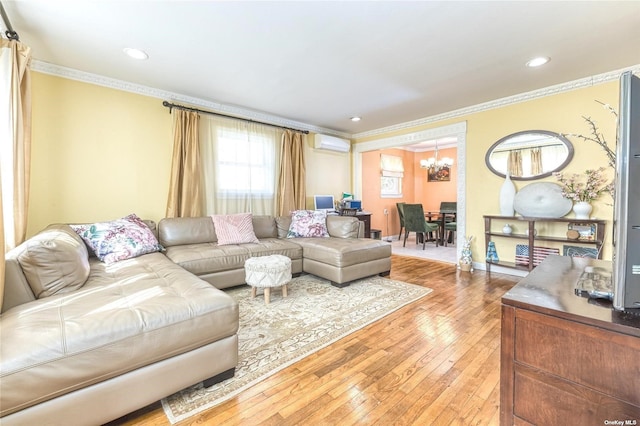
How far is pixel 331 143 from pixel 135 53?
3.24 m

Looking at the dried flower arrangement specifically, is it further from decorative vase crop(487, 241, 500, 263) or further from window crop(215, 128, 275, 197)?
window crop(215, 128, 275, 197)

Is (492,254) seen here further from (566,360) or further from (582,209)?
(566,360)

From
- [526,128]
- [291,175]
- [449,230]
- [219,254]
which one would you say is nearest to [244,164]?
[291,175]

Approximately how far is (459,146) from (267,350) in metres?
3.88

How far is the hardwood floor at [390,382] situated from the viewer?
131 cm

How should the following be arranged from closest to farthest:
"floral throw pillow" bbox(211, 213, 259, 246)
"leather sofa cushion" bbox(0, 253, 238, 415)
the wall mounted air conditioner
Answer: "leather sofa cushion" bbox(0, 253, 238, 415) → "floral throw pillow" bbox(211, 213, 259, 246) → the wall mounted air conditioner

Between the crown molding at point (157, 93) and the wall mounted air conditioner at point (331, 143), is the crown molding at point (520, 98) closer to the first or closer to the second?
the wall mounted air conditioner at point (331, 143)

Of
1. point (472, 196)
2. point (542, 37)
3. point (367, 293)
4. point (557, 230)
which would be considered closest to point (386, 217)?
point (472, 196)

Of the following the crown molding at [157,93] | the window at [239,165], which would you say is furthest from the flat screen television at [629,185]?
the crown molding at [157,93]

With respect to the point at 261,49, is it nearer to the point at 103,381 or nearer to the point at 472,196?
the point at 103,381

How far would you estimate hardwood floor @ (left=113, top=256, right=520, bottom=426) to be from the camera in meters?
1.31

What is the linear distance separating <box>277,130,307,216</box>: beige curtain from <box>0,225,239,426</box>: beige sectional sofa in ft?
9.35

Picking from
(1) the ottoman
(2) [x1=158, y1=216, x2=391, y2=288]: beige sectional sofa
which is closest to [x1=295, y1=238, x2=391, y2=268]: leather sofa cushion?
(2) [x1=158, y1=216, x2=391, y2=288]: beige sectional sofa

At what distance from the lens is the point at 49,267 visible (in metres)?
1.54
